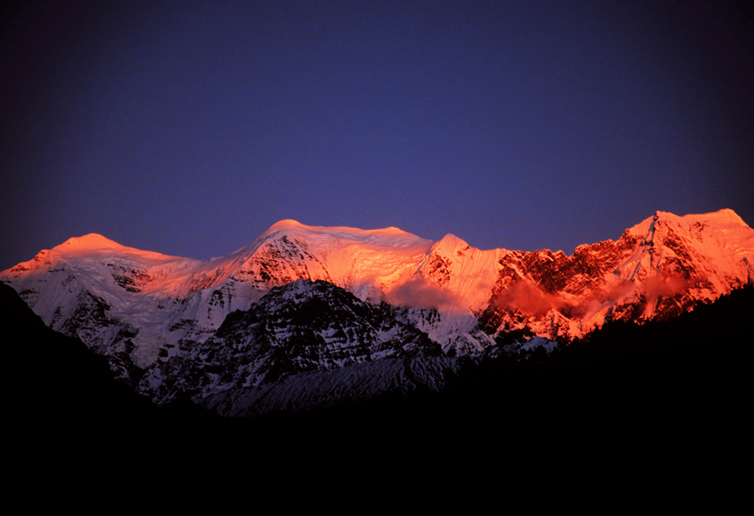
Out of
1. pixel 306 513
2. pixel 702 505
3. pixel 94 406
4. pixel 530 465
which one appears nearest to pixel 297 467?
pixel 306 513

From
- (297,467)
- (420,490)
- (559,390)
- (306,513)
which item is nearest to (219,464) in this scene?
(306,513)

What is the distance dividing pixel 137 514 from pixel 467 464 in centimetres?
7016

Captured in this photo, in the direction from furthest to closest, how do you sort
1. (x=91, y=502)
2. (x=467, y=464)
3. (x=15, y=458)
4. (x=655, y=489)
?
(x=467, y=464)
(x=655, y=489)
(x=91, y=502)
(x=15, y=458)

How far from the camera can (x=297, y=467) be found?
122 m

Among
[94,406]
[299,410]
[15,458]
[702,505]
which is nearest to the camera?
[15,458]

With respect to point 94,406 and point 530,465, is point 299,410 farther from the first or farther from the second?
point 94,406

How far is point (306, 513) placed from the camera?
103m

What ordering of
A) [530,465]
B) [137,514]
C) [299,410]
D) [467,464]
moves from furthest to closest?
1. [299,410]
2. [467,464]
3. [530,465]
4. [137,514]

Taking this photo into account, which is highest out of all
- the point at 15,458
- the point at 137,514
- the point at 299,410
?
the point at 15,458

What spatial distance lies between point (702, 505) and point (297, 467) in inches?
2746

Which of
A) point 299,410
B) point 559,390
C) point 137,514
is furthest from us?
point 299,410

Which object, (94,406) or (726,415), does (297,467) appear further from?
(726,415)

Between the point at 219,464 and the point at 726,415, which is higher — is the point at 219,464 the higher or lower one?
the lower one

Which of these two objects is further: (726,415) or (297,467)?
(297,467)
